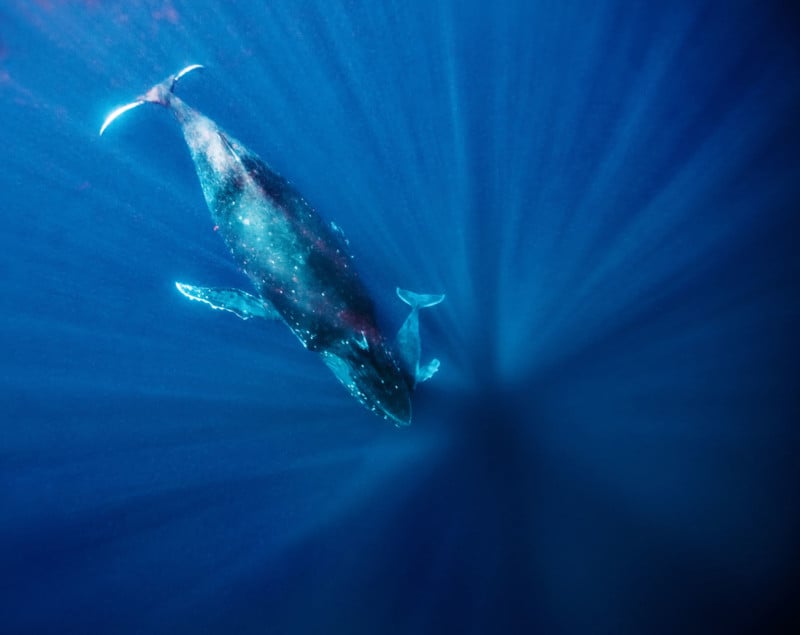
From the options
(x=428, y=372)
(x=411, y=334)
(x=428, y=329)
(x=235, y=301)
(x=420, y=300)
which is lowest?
(x=428, y=372)

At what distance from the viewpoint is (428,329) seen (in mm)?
5363

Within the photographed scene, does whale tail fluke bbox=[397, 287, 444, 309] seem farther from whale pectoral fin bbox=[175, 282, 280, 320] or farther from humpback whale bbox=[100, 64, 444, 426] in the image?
whale pectoral fin bbox=[175, 282, 280, 320]

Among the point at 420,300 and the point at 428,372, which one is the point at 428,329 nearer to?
the point at 428,372

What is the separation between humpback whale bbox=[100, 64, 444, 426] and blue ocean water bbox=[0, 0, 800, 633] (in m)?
1.33

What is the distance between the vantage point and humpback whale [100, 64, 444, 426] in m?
3.31

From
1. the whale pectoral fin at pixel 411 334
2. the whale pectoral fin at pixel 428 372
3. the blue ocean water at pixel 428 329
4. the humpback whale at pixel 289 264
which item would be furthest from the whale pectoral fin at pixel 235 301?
the whale pectoral fin at pixel 428 372

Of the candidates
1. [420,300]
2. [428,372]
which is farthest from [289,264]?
[428,372]

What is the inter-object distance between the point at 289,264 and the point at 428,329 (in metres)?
2.31

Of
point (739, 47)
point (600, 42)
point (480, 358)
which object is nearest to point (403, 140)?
point (600, 42)

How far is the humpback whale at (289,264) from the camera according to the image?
3.31m

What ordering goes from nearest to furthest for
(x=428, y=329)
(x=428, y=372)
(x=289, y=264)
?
(x=289, y=264) → (x=428, y=372) → (x=428, y=329)

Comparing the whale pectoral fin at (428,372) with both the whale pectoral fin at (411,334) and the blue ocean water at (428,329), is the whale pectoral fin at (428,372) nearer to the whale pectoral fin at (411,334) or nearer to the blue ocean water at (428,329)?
the whale pectoral fin at (411,334)

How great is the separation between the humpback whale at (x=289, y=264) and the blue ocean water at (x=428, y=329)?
4.38 ft

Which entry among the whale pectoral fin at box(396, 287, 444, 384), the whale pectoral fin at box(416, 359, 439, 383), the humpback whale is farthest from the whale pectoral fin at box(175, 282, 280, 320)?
the whale pectoral fin at box(416, 359, 439, 383)
